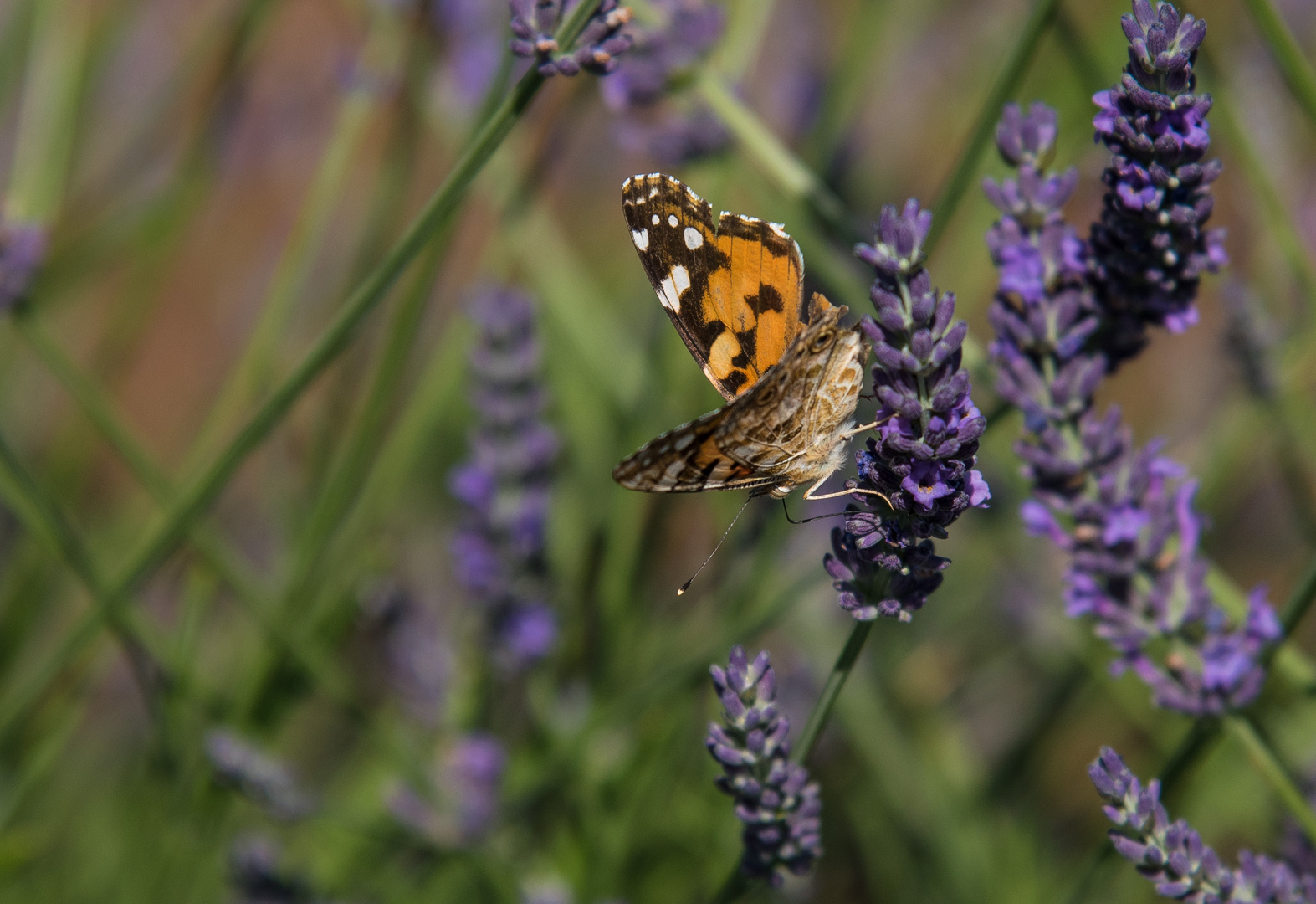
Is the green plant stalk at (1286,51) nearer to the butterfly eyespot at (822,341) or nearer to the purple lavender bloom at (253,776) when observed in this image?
the butterfly eyespot at (822,341)

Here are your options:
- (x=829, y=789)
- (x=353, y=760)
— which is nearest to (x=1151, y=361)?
(x=829, y=789)

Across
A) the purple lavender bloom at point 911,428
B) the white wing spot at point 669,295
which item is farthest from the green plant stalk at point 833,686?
the white wing spot at point 669,295

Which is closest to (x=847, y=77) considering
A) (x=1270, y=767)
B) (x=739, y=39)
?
(x=739, y=39)

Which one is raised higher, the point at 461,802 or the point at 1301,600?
the point at 1301,600

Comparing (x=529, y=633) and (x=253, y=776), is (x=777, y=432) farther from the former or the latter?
(x=253, y=776)

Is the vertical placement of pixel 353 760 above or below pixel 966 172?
below

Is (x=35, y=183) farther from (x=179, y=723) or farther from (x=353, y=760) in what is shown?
(x=353, y=760)
